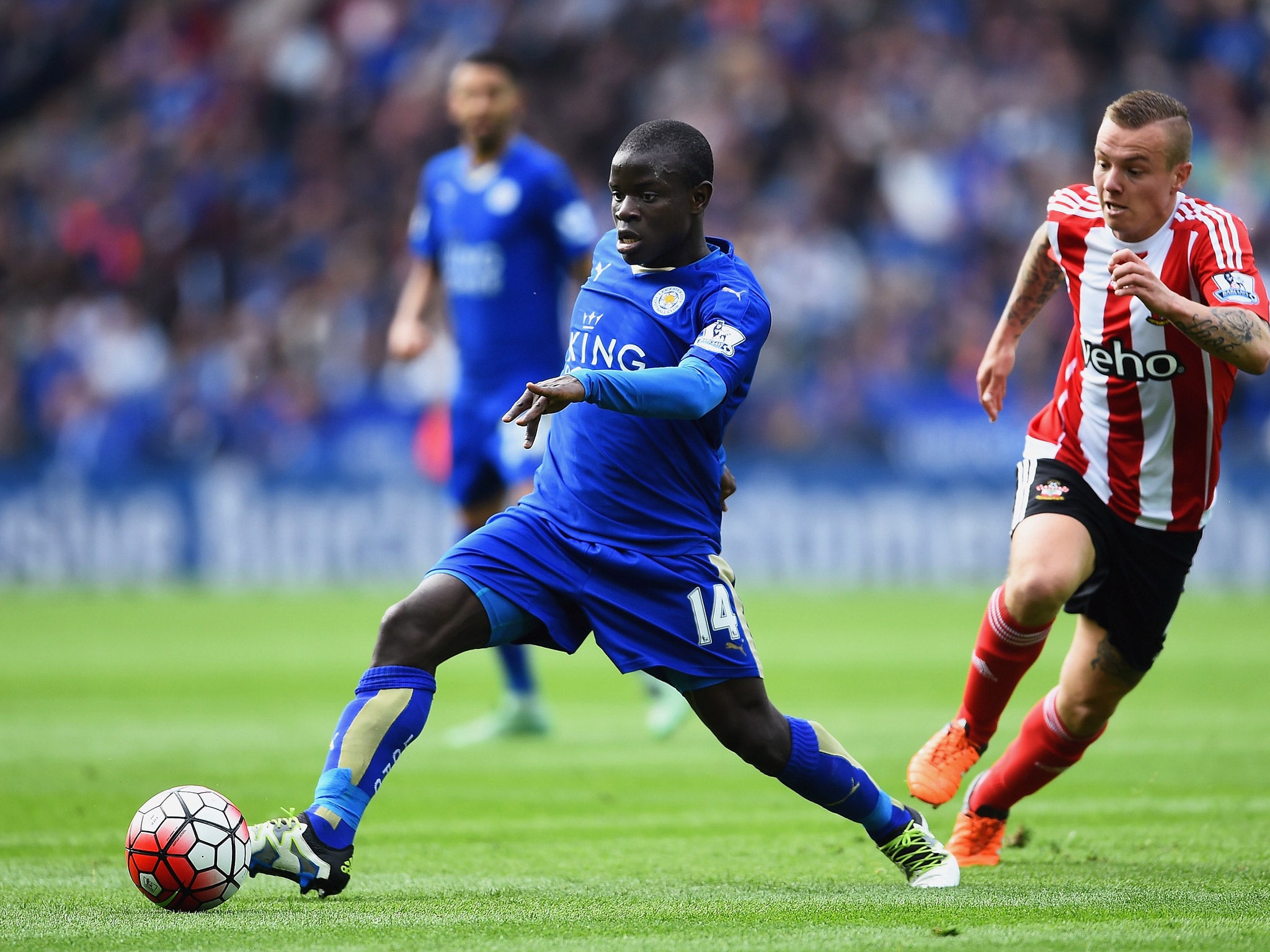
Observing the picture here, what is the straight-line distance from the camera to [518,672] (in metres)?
8.58

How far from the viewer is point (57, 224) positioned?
2103cm

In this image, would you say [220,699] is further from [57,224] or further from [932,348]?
[57,224]

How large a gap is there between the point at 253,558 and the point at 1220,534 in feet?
33.0

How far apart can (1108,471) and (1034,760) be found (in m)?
0.96

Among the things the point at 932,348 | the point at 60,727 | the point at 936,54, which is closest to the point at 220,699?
the point at 60,727

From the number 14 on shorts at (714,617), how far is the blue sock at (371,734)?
746mm

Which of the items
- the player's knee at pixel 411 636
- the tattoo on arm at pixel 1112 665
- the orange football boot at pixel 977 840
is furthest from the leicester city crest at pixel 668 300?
the orange football boot at pixel 977 840

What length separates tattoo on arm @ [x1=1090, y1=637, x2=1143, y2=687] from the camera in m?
5.16

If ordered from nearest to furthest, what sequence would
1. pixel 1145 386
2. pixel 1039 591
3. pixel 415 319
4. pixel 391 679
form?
pixel 391 679 < pixel 1039 591 < pixel 1145 386 < pixel 415 319

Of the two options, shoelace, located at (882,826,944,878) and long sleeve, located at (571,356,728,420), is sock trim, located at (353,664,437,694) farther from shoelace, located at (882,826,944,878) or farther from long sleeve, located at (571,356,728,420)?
shoelace, located at (882,826,944,878)

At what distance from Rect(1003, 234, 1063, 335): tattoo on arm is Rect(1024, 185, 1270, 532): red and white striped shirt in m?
0.18

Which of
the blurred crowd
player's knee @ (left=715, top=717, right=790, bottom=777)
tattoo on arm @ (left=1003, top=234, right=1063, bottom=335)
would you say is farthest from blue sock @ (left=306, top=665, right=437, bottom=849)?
the blurred crowd

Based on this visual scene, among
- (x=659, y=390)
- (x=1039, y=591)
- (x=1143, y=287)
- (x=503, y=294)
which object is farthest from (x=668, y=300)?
(x=503, y=294)

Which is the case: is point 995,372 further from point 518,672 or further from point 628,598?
point 518,672
